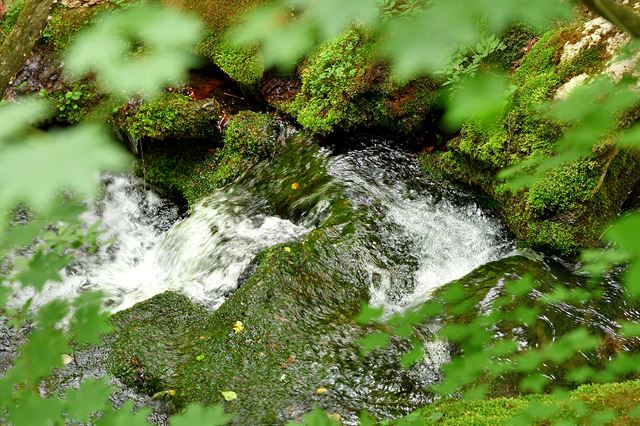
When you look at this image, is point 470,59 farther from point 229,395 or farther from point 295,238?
point 229,395

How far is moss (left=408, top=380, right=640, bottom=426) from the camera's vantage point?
2568mm

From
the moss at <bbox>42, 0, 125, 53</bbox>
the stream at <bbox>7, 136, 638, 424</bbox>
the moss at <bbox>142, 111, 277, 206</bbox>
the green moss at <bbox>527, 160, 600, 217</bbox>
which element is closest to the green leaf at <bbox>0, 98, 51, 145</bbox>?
A: the stream at <bbox>7, 136, 638, 424</bbox>

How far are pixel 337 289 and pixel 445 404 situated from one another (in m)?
1.30

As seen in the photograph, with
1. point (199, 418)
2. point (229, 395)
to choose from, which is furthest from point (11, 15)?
point (199, 418)

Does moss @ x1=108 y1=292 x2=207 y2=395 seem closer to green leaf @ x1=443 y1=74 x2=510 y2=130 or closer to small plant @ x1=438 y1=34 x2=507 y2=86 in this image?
small plant @ x1=438 y1=34 x2=507 y2=86

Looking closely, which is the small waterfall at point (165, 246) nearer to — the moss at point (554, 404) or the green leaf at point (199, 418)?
the moss at point (554, 404)

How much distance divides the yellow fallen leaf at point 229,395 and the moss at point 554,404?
114 centimetres

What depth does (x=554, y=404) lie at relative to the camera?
2547 millimetres

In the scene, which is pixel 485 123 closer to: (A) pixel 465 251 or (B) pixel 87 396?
(B) pixel 87 396

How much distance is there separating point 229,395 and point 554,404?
6.06 feet

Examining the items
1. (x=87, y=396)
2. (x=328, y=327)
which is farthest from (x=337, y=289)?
(x=87, y=396)

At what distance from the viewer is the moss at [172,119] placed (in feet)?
20.8

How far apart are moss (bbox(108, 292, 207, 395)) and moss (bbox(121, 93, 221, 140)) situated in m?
2.66

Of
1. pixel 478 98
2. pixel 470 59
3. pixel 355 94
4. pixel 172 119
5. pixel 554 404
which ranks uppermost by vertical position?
pixel 478 98
